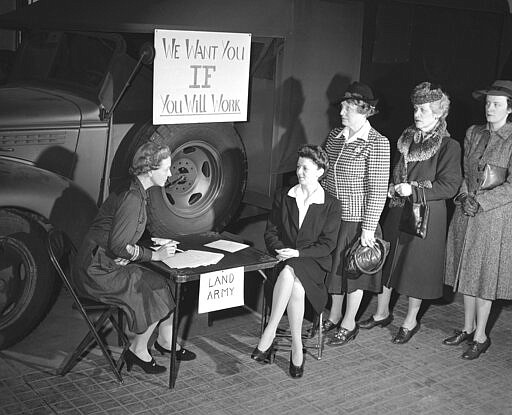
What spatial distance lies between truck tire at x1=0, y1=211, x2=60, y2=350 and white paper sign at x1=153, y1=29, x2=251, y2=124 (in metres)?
1.13

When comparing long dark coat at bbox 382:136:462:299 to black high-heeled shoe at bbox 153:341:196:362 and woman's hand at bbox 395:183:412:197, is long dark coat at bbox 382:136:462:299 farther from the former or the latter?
black high-heeled shoe at bbox 153:341:196:362

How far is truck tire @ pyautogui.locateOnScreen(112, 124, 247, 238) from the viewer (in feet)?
21.0

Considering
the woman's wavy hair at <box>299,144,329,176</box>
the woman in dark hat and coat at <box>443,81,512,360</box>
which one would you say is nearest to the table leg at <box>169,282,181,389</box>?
the woman's wavy hair at <box>299,144,329,176</box>

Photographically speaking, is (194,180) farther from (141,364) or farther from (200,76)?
(141,364)

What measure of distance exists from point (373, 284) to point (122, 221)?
A: 1.90 m

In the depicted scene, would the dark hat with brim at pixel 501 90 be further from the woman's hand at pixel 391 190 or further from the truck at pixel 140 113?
the truck at pixel 140 113

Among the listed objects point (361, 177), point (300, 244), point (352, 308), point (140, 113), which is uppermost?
point (140, 113)

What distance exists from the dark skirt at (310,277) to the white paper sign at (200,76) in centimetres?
131

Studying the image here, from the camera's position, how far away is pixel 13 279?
18.9 ft

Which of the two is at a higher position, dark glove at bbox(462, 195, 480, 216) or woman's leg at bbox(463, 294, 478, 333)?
dark glove at bbox(462, 195, 480, 216)

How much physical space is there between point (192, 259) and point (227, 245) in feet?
1.36

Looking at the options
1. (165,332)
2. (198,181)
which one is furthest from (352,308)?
(198,181)

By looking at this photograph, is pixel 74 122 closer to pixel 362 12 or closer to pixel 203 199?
pixel 203 199

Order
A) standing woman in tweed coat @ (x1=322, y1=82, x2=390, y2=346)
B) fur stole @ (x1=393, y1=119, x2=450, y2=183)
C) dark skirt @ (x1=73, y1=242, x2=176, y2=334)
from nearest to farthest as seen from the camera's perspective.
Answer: dark skirt @ (x1=73, y1=242, x2=176, y2=334) < standing woman in tweed coat @ (x1=322, y1=82, x2=390, y2=346) < fur stole @ (x1=393, y1=119, x2=450, y2=183)
